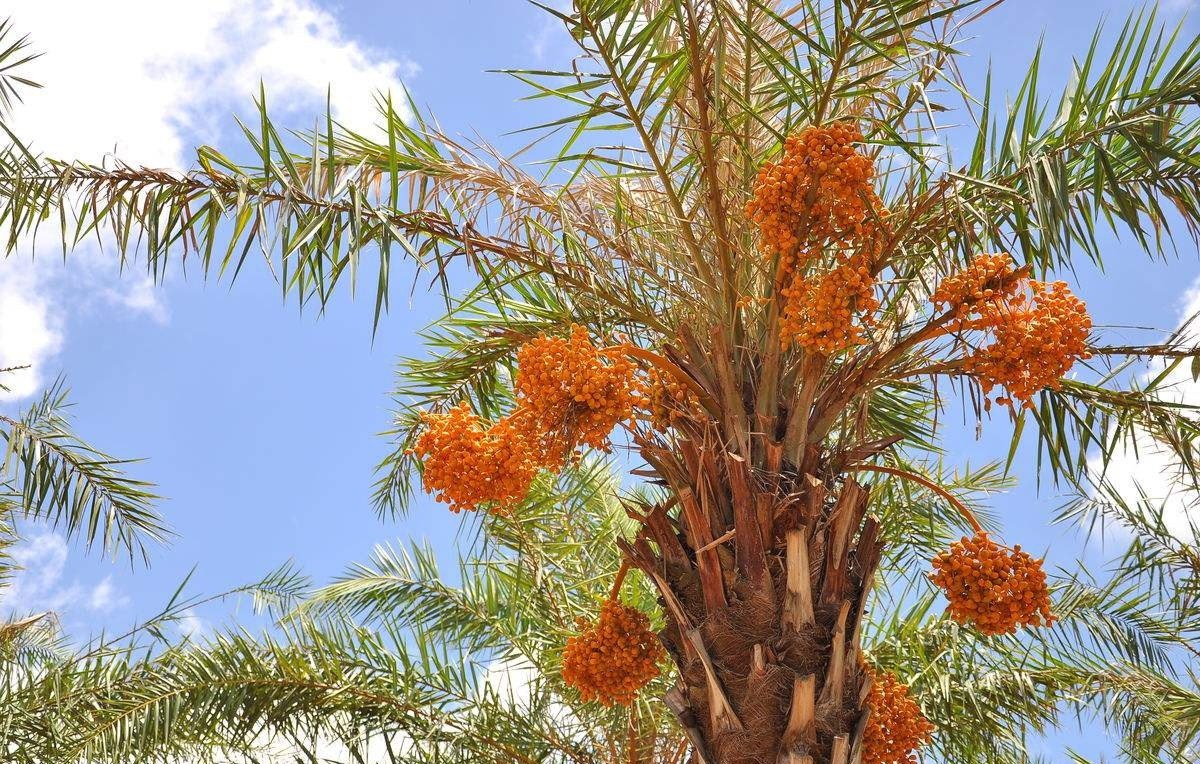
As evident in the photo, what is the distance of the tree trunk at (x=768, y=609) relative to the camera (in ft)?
12.4

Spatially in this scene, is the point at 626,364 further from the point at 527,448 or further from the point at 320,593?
the point at 320,593

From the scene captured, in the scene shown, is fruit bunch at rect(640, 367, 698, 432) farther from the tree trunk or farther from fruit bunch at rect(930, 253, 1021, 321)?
fruit bunch at rect(930, 253, 1021, 321)

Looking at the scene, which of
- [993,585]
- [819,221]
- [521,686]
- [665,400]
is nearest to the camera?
[819,221]

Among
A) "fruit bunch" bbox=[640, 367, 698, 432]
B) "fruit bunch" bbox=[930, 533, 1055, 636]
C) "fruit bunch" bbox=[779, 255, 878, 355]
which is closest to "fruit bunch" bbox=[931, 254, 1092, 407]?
"fruit bunch" bbox=[779, 255, 878, 355]

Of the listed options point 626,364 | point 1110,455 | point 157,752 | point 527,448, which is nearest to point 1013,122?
point 1110,455

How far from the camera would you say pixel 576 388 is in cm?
358

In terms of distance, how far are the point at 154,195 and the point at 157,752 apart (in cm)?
297

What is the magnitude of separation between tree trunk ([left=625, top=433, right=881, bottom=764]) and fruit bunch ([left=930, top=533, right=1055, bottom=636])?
31cm

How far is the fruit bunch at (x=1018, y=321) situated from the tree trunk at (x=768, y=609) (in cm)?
73

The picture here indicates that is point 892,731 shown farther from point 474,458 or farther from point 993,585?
point 474,458

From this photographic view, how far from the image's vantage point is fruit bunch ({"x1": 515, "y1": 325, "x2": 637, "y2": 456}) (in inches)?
141

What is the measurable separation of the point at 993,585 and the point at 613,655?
4.95 feet

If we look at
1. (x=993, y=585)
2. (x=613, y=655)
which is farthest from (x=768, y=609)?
(x=993, y=585)

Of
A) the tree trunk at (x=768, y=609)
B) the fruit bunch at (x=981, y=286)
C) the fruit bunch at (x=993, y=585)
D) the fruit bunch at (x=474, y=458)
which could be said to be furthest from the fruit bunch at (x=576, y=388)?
the fruit bunch at (x=993, y=585)
